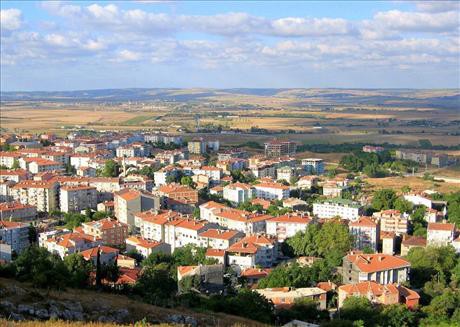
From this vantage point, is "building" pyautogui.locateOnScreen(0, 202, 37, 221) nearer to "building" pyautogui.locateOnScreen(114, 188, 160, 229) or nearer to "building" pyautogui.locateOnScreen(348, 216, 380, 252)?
"building" pyautogui.locateOnScreen(114, 188, 160, 229)

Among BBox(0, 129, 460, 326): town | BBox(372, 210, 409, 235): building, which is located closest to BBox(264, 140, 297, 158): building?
BBox(0, 129, 460, 326): town

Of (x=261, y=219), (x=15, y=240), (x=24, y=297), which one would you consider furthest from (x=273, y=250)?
(x=24, y=297)

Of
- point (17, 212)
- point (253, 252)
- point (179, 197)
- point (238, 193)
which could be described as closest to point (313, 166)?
point (238, 193)

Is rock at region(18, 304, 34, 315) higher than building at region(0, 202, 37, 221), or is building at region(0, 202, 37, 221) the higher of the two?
rock at region(18, 304, 34, 315)

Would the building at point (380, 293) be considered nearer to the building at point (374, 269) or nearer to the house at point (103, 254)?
the building at point (374, 269)

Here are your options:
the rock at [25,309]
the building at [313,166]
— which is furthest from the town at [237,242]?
the building at [313,166]

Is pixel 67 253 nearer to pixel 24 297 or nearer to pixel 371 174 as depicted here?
pixel 24 297

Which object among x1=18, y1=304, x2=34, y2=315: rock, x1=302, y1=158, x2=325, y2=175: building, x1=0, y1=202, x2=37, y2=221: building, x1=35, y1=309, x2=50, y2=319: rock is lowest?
x1=302, y1=158, x2=325, y2=175: building

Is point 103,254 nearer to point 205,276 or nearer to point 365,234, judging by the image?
point 205,276
